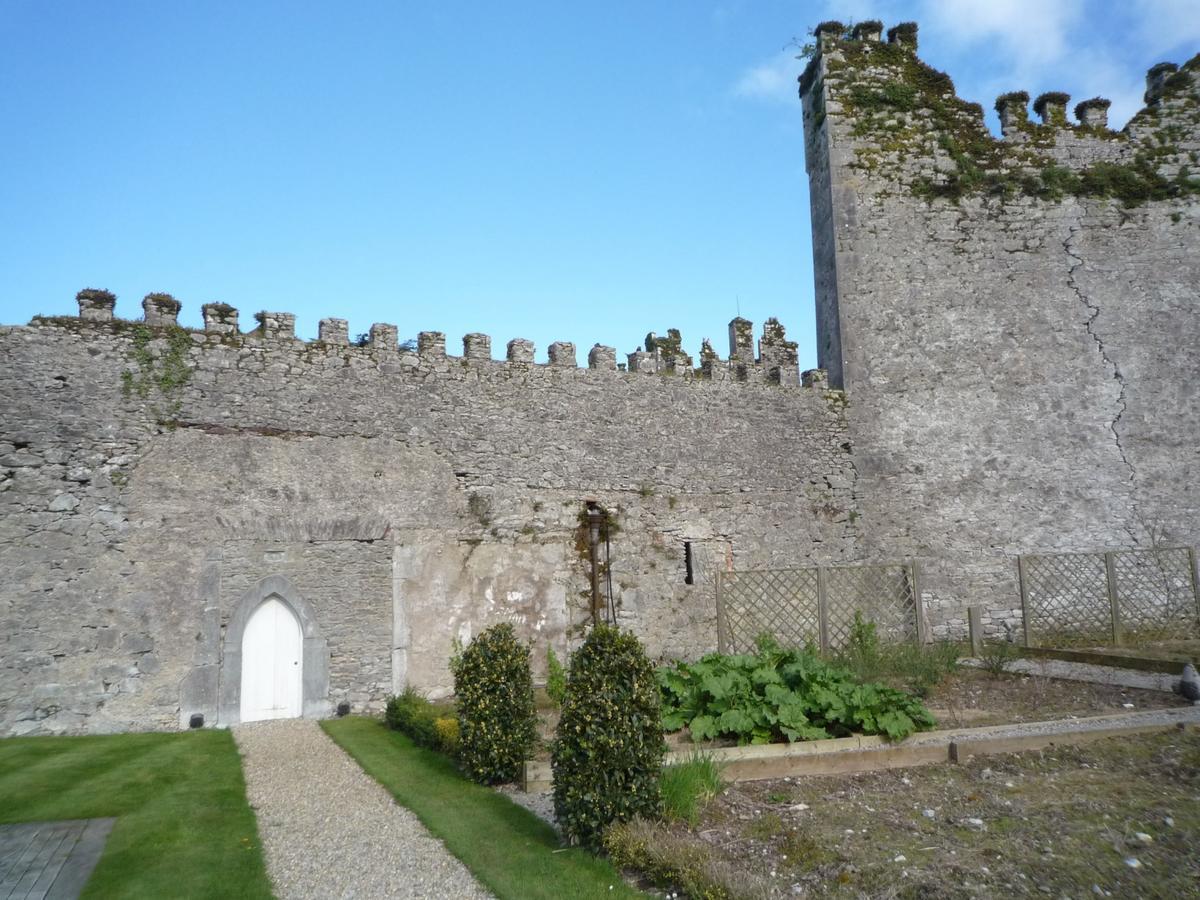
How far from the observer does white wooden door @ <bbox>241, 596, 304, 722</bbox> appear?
10750mm

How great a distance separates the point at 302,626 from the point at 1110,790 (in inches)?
349

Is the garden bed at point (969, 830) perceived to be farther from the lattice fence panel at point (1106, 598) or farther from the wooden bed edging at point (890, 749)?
the lattice fence panel at point (1106, 598)

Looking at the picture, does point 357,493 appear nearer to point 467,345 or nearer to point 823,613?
point 467,345

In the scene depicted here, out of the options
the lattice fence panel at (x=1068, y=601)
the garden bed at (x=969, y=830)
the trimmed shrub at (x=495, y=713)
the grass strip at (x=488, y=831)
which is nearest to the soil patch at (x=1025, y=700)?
the garden bed at (x=969, y=830)

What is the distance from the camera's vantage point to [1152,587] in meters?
Result: 14.9

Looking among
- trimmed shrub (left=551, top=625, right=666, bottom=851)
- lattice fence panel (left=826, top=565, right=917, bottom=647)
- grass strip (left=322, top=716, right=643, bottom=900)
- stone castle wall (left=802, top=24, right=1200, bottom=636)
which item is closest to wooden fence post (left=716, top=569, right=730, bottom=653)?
lattice fence panel (left=826, top=565, right=917, bottom=647)

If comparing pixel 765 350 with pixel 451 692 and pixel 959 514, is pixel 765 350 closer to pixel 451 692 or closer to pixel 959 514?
pixel 959 514

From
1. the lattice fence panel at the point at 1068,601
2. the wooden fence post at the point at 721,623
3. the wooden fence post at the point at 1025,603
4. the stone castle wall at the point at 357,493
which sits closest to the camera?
the stone castle wall at the point at 357,493

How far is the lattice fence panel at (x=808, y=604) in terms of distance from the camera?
13.1m

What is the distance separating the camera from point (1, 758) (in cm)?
844

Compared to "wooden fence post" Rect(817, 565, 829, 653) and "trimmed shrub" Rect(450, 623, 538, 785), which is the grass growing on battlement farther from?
"trimmed shrub" Rect(450, 623, 538, 785)

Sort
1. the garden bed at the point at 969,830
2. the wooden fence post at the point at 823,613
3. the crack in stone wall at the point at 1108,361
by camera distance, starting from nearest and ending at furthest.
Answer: the garden bed at the point at 969,830, the wooden fence post at the point at 823,613, the crack in stone wall at the point at 1108,361

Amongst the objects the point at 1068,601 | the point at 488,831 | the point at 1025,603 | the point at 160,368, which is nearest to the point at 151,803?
the point at 488,831

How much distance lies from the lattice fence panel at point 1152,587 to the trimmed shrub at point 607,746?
11.4 metres
